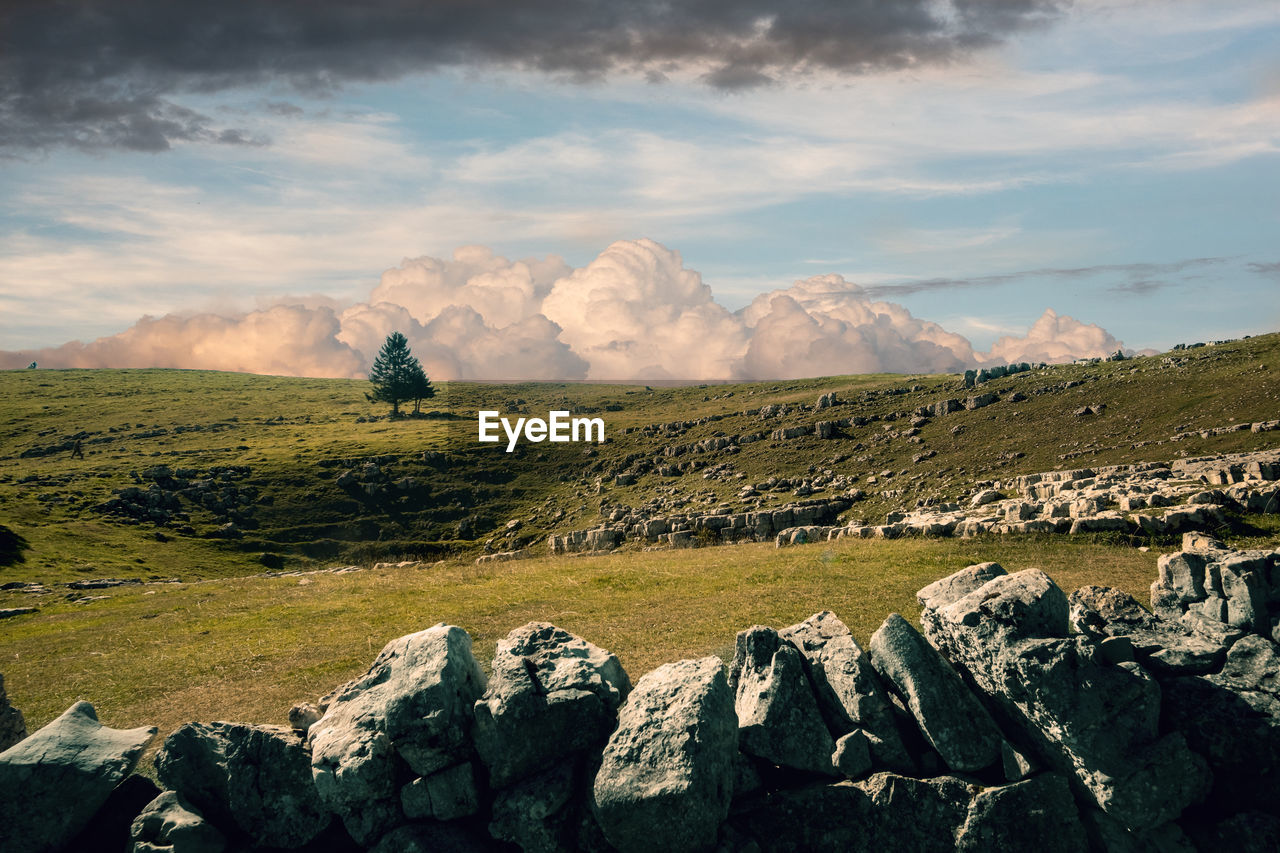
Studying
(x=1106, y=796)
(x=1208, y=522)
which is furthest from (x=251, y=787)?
(x=1208, y=522)

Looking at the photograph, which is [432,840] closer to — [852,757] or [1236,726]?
[852,757]

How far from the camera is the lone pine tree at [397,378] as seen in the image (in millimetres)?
151000

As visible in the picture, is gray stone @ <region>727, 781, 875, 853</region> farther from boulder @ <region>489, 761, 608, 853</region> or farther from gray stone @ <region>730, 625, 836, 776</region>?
boulder @ <region>489, 761, 608, 853</region>

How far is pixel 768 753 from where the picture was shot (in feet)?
38.0

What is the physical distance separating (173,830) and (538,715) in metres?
5.86

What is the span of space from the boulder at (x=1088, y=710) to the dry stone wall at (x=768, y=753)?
3 cm

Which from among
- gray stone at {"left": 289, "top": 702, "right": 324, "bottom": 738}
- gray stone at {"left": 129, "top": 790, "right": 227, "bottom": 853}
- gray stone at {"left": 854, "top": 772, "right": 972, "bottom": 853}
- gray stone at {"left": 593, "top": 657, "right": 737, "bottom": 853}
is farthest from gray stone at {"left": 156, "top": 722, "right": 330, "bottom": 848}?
gray stone at {"left": 854, "top": 772, "right": 972, "bottom": 853}

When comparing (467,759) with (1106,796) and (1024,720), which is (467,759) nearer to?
(1024,720)

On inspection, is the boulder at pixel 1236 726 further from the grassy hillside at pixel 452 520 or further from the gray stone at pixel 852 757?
the grassy hillside at pixel 452 520

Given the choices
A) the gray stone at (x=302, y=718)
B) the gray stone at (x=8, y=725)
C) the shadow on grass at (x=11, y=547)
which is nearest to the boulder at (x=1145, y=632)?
the gray stone at (x=302, y=718)

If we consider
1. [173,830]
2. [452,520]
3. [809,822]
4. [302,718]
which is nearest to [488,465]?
[452,520]

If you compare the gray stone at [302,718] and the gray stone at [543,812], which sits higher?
the gray stone at [302,718]

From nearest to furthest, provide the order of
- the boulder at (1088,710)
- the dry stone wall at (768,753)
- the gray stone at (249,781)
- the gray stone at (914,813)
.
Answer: the boulder at (1088,710)
the dry stone wall at (768,753)
the gray stone at (914,813)
the gray stone at (249,781)

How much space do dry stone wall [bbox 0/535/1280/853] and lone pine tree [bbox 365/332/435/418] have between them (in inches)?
5690
